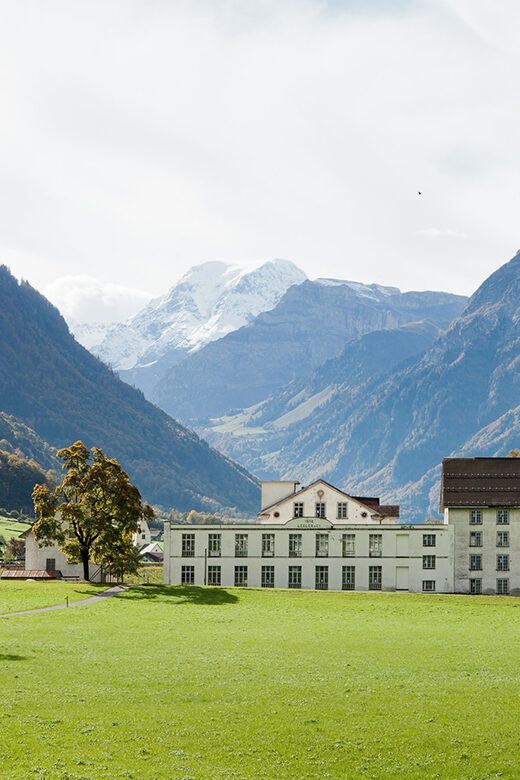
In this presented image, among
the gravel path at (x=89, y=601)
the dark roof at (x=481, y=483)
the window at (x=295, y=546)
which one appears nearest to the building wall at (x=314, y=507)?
the dark roof at (x=481, y=483)

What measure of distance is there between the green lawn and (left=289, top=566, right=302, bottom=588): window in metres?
24.2

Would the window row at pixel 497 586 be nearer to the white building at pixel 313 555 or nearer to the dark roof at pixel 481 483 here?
the white building at pixel 313 555

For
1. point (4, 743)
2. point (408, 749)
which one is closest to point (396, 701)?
point (408, 749)

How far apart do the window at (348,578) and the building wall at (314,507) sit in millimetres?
16933

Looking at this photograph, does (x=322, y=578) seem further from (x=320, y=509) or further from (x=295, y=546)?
(x=320, y=509)

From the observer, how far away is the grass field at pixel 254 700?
32.9 m

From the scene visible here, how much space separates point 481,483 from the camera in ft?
380

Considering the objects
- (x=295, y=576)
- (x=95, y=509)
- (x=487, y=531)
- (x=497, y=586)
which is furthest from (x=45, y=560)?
(x=497, y=586)

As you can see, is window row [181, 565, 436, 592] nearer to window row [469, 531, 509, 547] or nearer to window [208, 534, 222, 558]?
window [208, 534, 222, 558]

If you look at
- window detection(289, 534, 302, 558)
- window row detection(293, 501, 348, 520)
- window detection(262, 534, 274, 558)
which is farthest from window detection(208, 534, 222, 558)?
window row detection(293, 501, 348, 520)

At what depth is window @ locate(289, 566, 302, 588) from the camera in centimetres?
11038

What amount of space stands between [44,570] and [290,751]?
4298 inches

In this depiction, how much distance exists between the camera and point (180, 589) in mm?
94375

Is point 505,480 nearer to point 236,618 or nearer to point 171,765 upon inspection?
point 236,618
